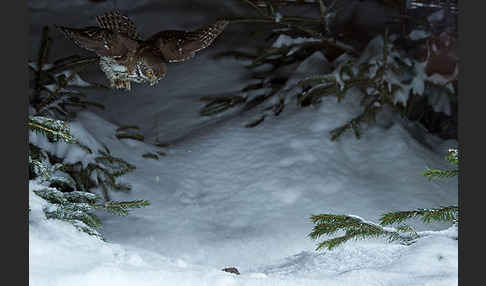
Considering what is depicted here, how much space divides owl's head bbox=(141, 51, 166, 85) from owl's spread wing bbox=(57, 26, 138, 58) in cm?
2

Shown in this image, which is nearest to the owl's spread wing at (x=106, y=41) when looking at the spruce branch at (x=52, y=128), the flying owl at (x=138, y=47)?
the flying owl at (x=138, y=47)

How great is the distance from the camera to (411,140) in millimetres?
1283

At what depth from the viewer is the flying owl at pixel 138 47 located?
59 centimetres

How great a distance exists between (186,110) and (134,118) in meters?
0.16

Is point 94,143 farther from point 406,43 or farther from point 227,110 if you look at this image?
point 406,43

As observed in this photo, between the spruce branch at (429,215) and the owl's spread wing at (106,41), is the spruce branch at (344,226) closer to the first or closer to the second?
the spruce branch at (429,215)

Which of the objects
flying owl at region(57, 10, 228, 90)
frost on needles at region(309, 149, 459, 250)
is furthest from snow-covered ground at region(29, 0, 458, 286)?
flying owl at region(57, 10, 228, 90)

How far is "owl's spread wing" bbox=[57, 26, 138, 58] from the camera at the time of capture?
59cm

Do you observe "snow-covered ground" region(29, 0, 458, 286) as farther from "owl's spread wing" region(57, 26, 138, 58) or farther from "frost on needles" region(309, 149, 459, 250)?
"owl's spread wing" region(57, 26, 138, 58)

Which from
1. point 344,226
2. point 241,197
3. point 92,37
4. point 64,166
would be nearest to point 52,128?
point 92,37

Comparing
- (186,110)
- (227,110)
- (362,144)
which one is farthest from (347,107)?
(186,110)

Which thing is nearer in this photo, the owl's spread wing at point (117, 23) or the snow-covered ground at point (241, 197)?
the snow-covered ground at point (241, 197)

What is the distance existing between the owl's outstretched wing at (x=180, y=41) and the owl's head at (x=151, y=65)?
0.04 ft

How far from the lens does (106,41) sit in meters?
0.59
